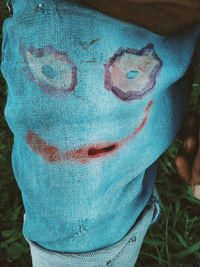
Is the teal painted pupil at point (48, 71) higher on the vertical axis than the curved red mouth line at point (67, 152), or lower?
higher

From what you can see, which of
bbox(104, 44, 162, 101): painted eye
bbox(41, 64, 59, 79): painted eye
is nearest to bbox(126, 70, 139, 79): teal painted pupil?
bbox(104, 44, 162, 101): painted eye

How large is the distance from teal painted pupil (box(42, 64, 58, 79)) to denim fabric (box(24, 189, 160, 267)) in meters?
0.42

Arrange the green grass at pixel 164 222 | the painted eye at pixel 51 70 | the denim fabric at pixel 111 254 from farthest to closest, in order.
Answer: the green grass at pixel 164 222
the denim fabric at pixel 111 254
the painted eye at pixel 51 70

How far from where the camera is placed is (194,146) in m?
1.05

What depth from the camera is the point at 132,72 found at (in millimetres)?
789

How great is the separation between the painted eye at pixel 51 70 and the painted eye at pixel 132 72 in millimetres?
68

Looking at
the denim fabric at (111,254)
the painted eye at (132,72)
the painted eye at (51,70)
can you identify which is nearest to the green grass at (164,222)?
the denim fabric at (111,254)

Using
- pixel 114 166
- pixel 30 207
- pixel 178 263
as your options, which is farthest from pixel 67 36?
pixel 178 263

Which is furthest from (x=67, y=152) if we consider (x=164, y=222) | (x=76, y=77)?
(x=164, y=222)

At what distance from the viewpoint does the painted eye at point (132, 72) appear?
0.78 m

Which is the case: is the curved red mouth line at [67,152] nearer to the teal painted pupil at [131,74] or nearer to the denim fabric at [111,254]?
the teal painted pupil at [131,74]

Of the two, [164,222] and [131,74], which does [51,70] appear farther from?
[164,222]

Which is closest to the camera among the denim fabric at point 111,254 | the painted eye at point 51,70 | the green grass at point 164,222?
the painted eye at point 51,70

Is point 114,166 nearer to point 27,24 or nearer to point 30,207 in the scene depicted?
point 30,207
